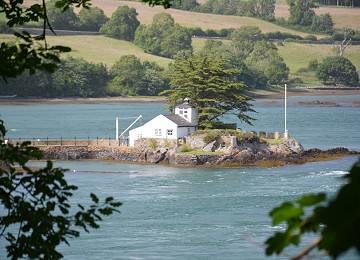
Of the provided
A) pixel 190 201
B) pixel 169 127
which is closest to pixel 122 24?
pixel 169 127

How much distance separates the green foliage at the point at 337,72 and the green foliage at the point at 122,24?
3031cm

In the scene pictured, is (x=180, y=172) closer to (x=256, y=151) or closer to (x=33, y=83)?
(x=256, y=151)

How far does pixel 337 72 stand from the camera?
532 ft

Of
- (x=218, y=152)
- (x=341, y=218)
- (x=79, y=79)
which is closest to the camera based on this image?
(x=341, y=218)

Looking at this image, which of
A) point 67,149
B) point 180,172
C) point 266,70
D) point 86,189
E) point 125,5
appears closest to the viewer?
point 86,189

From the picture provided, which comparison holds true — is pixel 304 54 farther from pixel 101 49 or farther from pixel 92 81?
pixel 92 81

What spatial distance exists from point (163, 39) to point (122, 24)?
8127 mm

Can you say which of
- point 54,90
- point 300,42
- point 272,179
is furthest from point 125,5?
point 272,179

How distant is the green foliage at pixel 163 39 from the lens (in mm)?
165250

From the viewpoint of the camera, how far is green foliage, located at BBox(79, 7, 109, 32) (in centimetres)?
17038

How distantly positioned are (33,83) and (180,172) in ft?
250

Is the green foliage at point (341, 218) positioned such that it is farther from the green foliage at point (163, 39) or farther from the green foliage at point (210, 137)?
the green foliage at point (163, 39)

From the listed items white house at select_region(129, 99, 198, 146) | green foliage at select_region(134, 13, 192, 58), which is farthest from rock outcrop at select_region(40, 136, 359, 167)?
green foliage at select_region(134, 13, 192, 58)

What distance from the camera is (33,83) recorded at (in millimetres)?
124812
